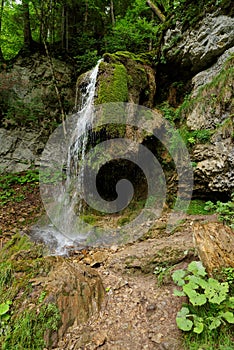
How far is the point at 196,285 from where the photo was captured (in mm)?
2016

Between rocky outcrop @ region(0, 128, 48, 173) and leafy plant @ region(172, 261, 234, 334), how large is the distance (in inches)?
300

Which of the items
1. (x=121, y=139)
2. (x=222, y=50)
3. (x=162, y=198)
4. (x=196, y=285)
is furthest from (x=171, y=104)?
(x=196, y=285)

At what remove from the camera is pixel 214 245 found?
7.79ft

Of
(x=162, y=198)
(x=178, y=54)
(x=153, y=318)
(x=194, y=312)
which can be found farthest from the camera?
(x=178, y=54)

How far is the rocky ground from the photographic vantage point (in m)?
2.04

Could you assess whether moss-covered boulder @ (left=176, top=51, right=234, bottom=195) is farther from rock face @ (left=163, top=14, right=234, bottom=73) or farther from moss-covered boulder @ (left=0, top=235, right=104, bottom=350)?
moss-covered boulder @ (left=0, top=235, right=104, bottom=350)

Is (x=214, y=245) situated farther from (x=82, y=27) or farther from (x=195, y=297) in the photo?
(x=82, y=27)

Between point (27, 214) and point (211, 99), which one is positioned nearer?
point (211, 99)

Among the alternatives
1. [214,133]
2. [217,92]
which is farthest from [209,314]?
[217,92]

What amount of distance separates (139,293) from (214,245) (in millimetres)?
1042

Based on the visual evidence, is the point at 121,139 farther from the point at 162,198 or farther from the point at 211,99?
the point at 211,99

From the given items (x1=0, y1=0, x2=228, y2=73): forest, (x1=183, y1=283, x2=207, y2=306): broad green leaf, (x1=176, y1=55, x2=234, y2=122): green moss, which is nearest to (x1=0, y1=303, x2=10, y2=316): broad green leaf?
(x1=183, y1=283, x2=207, y2=306): broad green leaf

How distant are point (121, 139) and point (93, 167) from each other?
0.92m

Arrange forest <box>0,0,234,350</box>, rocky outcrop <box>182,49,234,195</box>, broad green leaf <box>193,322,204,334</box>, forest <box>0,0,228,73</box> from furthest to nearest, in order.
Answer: forest <box>0,0,228,73</box>
rocky outcrop <box>182,49,234,195</box>
forest <box>0,0,234,350</box>
broad green leaf <box>193,322,204,334</box>
